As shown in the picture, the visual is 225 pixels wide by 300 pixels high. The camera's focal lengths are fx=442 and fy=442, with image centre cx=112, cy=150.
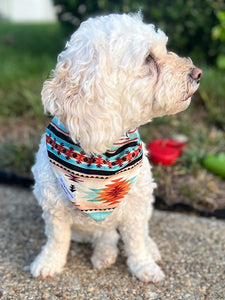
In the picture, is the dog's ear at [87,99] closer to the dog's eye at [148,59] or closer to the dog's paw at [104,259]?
the dog's eye at [148,59]

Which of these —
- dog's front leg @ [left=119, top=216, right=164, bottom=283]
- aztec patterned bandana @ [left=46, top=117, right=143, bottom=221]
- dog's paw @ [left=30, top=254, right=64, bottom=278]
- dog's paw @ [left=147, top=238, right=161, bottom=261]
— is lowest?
dog's paw @ [left=30, top=254, right=64, bottom=278]

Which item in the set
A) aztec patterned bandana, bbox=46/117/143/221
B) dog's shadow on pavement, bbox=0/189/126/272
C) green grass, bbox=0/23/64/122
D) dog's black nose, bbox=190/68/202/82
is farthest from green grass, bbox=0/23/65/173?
dog's black nose, bbox=190/68/202/82

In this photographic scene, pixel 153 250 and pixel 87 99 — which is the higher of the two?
pixel 87 99

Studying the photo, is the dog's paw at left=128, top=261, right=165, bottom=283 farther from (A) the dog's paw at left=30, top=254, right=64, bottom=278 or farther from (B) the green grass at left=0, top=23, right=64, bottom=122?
(B) the green grass at left=0, top=23, right=64, bottom=122

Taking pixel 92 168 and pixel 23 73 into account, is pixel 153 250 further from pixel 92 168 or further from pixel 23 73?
pixel 23 73

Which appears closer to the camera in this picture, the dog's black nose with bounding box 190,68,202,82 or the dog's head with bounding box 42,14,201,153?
the dog's head with bounding box 42,14,201,153

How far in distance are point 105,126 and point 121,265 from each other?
50.0 inches

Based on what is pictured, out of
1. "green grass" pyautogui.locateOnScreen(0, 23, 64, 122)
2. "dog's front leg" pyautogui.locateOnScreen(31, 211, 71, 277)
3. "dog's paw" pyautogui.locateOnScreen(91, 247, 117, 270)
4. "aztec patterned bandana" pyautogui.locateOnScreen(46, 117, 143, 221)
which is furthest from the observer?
"green grass" pyautogui.locateOnScreen(0, 23, 64, 122)

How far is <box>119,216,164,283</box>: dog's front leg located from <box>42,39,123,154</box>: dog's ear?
31.2 inches

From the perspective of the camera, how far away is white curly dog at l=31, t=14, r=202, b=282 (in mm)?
2262

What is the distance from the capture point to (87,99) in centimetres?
223

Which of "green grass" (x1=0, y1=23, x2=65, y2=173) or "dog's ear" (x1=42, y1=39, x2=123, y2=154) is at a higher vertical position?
"dog's ear" (x1=42, y1=39, x2=123, y2=154)

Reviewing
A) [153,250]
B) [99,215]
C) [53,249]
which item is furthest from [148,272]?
[53,249]

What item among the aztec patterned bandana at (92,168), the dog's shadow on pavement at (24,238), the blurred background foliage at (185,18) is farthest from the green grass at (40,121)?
the aztec patterned bandana at (92,168)
